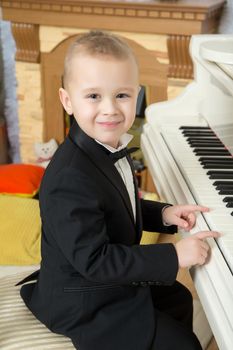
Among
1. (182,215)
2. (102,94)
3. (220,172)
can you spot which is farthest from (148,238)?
(102,94)

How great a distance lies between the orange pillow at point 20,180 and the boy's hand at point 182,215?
1477 millimetres

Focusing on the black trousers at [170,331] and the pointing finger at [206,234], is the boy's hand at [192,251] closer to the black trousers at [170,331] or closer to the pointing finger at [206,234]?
the pointing finger at [206,234]

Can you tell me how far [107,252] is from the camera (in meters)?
0.98

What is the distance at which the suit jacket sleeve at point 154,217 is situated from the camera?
1.31 metres

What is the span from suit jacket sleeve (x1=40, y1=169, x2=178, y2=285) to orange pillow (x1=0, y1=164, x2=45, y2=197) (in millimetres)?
1631

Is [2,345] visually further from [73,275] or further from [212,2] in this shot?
[212,2]

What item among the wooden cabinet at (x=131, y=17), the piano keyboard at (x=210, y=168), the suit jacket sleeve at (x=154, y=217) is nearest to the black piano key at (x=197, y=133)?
the piano keyboard at (x=210, y=168)

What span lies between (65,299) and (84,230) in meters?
0.22

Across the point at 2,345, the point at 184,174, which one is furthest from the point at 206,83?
the point at 2,345

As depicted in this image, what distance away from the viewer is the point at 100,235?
3.17 ft

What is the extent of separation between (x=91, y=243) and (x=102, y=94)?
311mm

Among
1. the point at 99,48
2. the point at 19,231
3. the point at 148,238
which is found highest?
the point at 99,48

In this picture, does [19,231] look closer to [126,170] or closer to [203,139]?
[203,139]

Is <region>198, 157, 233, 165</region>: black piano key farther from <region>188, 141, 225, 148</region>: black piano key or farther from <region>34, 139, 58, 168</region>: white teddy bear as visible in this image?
<region>34, 139, 58, 168</region>: white teddy bear
